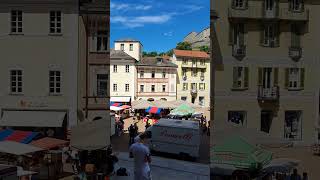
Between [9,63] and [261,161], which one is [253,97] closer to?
[261,161]

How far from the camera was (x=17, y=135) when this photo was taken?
276cm

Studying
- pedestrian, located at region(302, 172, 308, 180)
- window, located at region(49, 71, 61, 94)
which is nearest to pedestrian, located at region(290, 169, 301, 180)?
pedestrian, located at region(302, 172, 308, 180)

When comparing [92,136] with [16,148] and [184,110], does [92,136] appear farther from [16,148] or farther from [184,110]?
[184,110]

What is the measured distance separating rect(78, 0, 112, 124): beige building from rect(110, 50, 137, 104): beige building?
1.7 inches

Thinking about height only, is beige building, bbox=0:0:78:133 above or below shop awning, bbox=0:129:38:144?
above

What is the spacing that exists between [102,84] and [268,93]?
4.04ft

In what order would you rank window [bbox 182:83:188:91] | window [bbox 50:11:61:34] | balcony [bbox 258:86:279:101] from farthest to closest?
window [bbox 182:83:188:91]
balcony [bbox 258:86:279:101]
window [bbox 50:11:61:34]

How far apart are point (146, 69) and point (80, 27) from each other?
57cm

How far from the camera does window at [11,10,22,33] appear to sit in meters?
2.72

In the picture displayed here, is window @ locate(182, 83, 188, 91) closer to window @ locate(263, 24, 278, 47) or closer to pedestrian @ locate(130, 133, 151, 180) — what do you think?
pedestrian @ locate(130, 133, 151, 180)

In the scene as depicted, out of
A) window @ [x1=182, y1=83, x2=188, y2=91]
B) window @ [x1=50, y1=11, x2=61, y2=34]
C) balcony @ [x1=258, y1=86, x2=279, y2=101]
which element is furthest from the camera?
window @ [x1=182, y1=83, x2=188, y2=91]

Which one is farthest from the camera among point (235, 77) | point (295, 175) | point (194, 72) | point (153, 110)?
point (153, 110)

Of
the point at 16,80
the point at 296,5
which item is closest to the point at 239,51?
the point at 296,5

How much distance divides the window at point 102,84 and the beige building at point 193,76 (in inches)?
20.7
